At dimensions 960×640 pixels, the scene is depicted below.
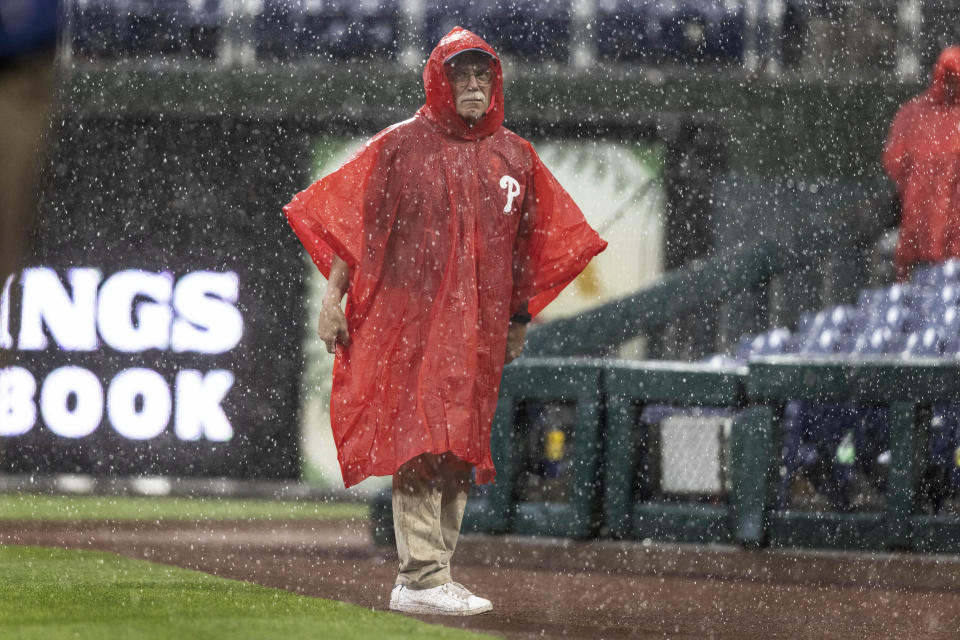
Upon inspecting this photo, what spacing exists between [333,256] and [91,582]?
55.8 inches

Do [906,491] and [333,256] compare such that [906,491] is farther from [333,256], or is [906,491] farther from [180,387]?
[180,387]

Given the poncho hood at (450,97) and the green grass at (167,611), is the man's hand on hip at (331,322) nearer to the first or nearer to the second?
the poncho hood at (450,97)

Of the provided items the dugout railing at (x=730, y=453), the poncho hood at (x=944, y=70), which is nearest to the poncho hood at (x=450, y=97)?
the dugout railing at (x=730, y=453)

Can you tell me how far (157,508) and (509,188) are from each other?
6239 millimetres

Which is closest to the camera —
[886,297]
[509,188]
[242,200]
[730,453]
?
[509,188]

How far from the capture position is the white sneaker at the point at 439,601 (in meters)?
4.59

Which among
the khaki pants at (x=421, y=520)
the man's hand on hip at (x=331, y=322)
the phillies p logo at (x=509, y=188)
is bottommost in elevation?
the khaki pants at (x=421, y=520)

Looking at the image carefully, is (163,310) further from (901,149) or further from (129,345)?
(901,149)

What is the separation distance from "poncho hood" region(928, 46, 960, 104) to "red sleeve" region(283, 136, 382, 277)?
651cm

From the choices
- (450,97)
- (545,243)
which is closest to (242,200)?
(545,243)

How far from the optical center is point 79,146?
44.7ft

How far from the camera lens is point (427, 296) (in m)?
4.69

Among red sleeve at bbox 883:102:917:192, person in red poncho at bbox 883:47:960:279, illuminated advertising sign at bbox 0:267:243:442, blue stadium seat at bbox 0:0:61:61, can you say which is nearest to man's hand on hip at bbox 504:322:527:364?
blue stadium seat at bbox 0:0:61:61

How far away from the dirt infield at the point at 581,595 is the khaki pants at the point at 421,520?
18 centimetres
